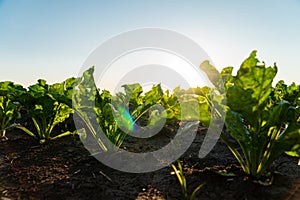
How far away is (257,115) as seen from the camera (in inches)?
85.0

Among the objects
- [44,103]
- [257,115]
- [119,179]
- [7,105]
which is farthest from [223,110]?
[7,105]

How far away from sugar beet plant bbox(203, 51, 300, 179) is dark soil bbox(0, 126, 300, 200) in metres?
0.23

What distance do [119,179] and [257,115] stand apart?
1329mm

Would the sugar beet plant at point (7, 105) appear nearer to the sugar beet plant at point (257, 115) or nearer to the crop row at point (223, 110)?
the crop row at point (223, 110)

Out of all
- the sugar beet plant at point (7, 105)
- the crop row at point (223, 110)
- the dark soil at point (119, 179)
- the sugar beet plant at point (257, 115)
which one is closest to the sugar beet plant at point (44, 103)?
the crop row at point (223, 110)

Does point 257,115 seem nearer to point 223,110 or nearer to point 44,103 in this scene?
point 223,110

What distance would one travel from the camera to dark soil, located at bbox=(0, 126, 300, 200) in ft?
7.09

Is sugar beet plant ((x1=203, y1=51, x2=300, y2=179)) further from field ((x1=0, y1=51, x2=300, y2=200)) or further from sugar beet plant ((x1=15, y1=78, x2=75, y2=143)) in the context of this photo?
sugar beet plant ((x1=15, y1=78, x2=75, y2=143))

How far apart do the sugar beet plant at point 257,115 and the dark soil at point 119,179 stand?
0.23 metres

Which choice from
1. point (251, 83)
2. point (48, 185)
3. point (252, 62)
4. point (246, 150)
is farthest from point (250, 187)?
point (48, 185)

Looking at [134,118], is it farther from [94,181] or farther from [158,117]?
[94,181]

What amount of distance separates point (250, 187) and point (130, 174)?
1078 mm

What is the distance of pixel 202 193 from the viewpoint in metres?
2.17

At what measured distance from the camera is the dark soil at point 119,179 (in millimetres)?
2162
